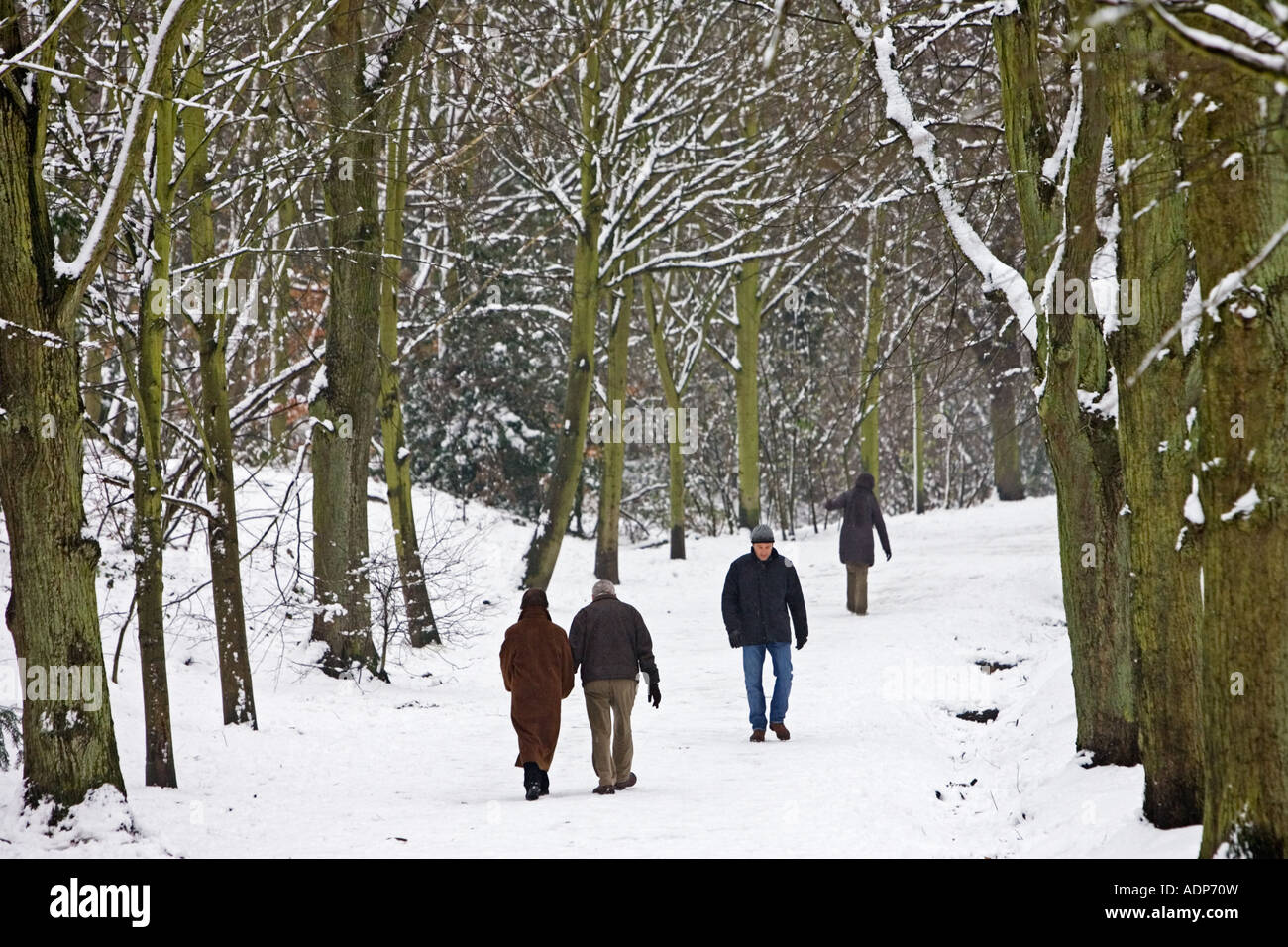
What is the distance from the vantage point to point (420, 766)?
424 inches

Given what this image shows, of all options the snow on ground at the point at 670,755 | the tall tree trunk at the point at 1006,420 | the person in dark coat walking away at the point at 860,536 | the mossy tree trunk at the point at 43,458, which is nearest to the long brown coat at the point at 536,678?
the snow on ground at the point at 670,755

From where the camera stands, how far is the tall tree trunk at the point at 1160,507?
22.8ft

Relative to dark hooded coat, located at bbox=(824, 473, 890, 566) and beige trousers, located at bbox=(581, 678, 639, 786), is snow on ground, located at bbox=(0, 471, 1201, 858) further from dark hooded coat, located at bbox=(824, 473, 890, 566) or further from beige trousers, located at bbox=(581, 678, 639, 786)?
dark hooded coat, located at bbox=(824, 473, 890, 566)

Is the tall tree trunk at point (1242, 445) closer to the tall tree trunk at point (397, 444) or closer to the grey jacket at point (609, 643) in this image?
the grey jacket at point (609, 643)

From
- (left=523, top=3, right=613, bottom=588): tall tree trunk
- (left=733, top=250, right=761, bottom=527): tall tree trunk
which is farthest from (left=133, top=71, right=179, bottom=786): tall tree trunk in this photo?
(left=733, top=250, right=761, bottom=527): tall tree trunk

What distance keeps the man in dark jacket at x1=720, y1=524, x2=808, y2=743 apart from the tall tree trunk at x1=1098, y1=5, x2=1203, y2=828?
15.2 ft

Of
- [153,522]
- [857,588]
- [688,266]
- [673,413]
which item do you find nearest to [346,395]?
[153,522]

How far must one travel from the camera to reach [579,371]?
2031cm

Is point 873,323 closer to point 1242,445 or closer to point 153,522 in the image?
point 153,522

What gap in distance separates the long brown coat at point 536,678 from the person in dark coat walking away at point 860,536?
9294mm

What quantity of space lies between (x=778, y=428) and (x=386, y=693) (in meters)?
26.8

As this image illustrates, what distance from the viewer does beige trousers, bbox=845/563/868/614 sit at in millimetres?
18984

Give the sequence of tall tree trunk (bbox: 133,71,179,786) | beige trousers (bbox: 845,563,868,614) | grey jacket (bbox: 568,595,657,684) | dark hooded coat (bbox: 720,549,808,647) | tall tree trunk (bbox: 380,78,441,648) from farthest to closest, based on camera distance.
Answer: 1. beige trousers (bbox: 845,563,868,614)
2. tall tree trunk (bbox: 380,78,441,648)
3. dark hooded coat (bbox: 720,549,808,647)
4. grey jacket (bbox: 568,595,657,684)
5. tall tree trunk (bbox: 133,71,179,786)
